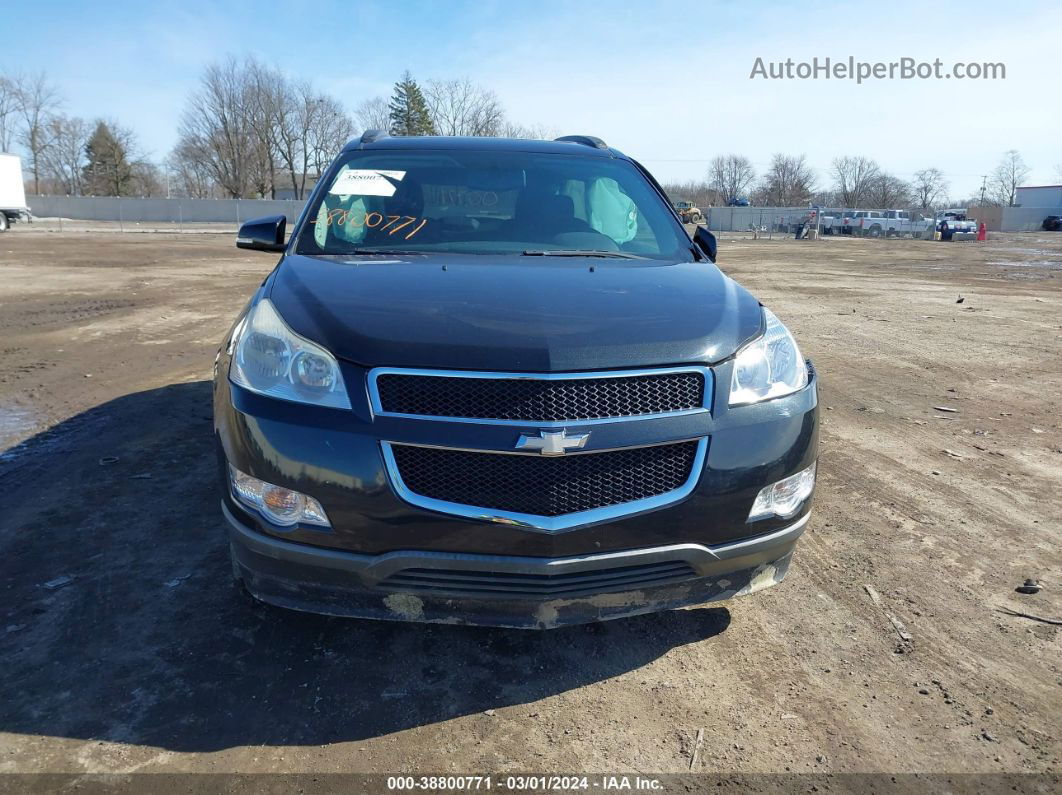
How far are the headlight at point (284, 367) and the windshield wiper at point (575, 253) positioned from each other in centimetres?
122

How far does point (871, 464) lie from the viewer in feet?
15.0

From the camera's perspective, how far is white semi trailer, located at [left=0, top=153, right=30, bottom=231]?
1399 inches

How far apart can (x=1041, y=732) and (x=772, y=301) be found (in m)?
11.0

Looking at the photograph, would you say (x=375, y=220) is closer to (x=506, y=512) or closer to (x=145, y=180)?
(x=506, y=512)

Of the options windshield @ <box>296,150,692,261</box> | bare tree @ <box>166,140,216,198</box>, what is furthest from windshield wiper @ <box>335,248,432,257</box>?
bare tree @ <box>166,140,216,198</box>

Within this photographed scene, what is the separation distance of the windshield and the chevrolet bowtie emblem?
1.38 metres

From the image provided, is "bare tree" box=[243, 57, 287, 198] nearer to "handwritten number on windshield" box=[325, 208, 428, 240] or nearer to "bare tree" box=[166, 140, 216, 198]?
"bare tree" box=[166, 140, 216, 198]

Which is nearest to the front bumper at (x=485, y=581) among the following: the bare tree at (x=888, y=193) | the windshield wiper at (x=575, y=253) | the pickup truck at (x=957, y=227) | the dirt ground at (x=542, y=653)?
the dirt ground at (x=542, y=653)

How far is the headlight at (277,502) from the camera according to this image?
2182 mm

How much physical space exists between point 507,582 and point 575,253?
1.67 meters

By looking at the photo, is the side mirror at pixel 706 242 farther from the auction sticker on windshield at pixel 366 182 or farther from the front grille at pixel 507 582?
the front grille at pixel 507 582

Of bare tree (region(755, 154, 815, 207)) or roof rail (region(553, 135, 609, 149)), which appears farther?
bare tree (region(755, 154, 815, 207))

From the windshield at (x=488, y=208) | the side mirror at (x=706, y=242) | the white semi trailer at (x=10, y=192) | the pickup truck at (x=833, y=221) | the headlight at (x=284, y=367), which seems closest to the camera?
the headlight at (x=284, y=367)

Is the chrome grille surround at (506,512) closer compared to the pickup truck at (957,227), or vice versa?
the chrome grille surround at (506,512)
